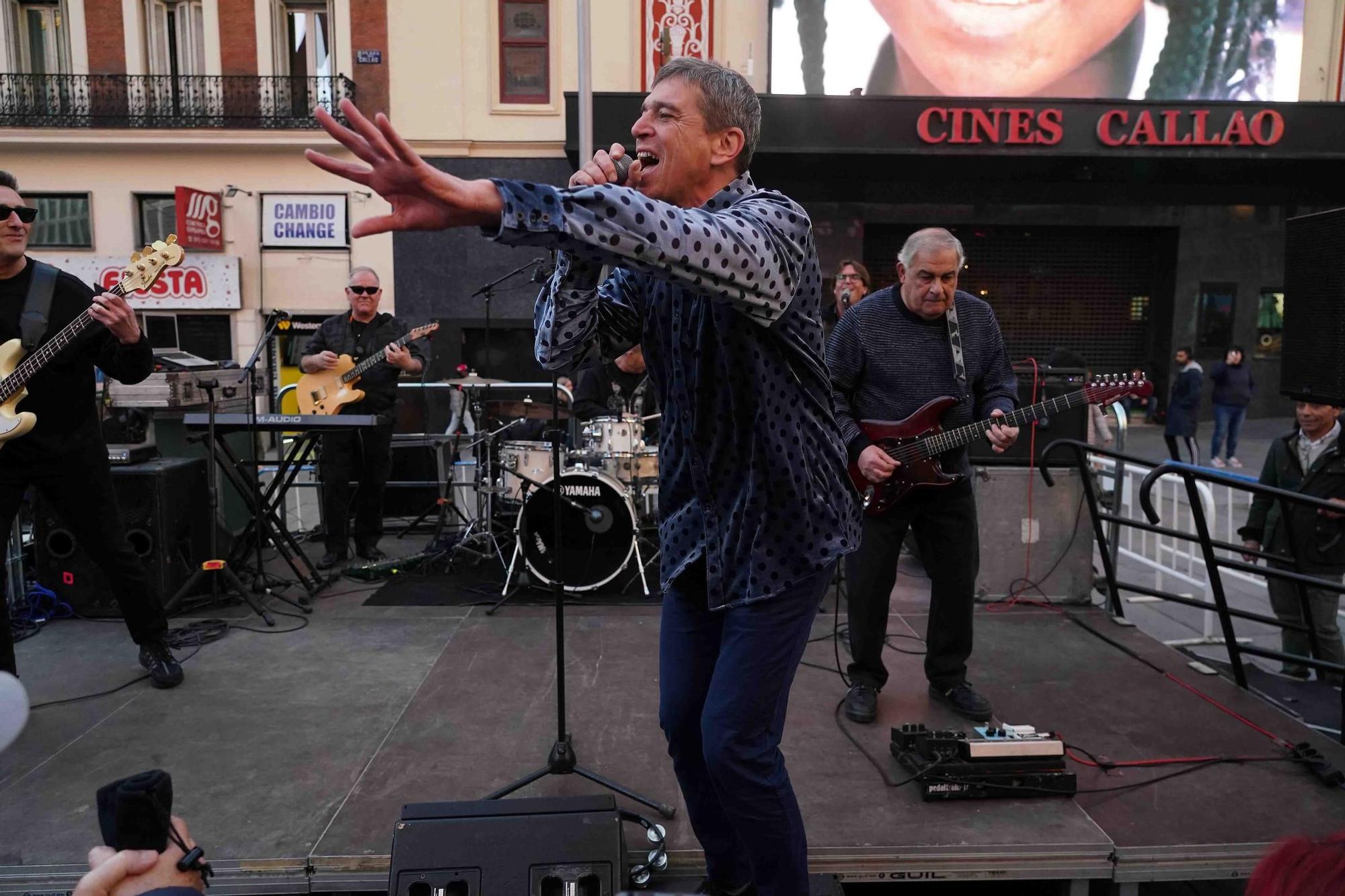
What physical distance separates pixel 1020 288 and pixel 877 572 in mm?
15276

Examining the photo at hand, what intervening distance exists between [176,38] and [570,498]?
1651cm

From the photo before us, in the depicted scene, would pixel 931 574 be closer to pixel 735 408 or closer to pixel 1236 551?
pixel 1236 551

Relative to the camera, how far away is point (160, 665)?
416 centimetres

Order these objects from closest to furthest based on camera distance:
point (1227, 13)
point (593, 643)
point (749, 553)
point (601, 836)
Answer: point (749, 553), point (601, 836), point (593, 643), point (1227, 13)

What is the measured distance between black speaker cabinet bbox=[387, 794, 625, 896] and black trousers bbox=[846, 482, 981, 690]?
1.74m

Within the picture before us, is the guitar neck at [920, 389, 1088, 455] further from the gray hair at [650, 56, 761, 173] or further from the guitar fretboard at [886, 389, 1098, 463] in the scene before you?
the gray hair at [650, 56, 761, 173]

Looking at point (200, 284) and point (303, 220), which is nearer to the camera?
point (303, 220)

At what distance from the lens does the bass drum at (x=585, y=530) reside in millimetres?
5770

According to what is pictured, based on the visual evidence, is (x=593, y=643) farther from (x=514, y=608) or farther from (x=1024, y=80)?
(x=1024, y=80)

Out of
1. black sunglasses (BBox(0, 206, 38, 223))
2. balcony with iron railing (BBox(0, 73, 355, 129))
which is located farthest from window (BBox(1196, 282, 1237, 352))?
black sunglasses (BBox(0, 206, 38, 223))

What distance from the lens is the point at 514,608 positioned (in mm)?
5508

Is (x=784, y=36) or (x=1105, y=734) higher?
(x=784, y=36)

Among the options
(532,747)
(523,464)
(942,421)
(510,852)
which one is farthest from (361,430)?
(510,852)

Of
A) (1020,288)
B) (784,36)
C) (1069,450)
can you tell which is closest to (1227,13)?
(1020,288)
